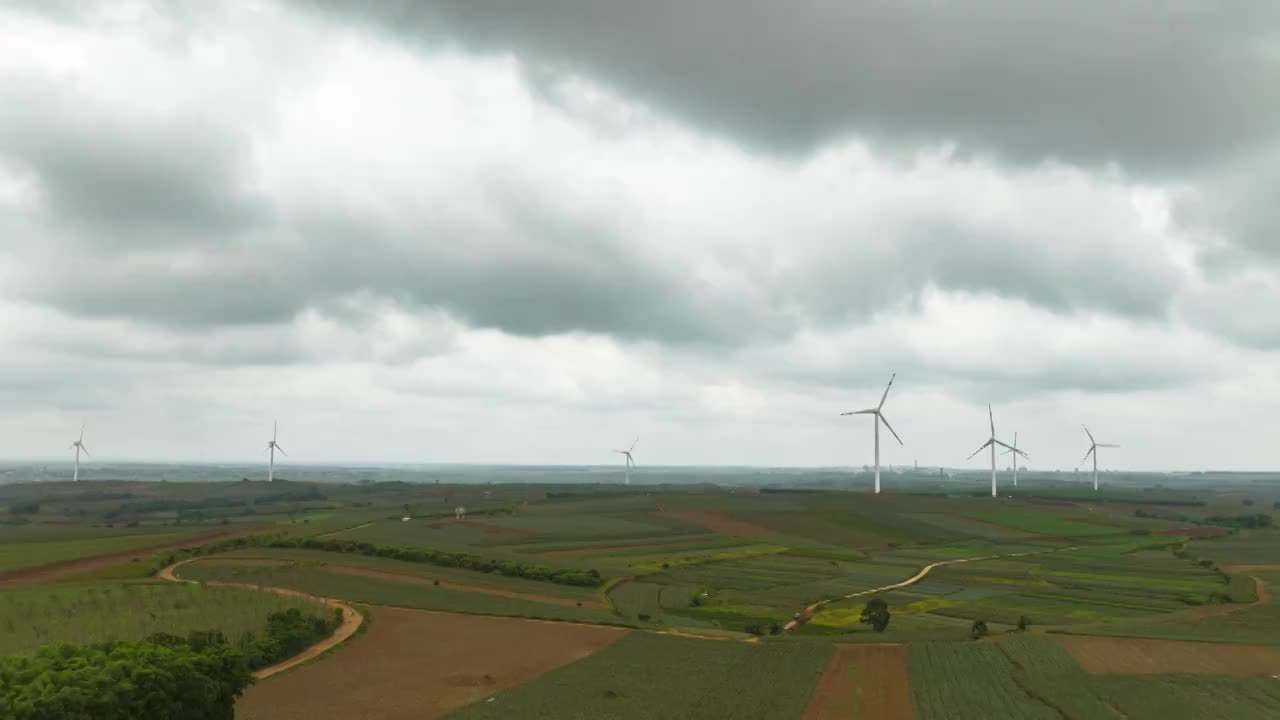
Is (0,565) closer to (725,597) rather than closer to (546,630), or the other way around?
(546,630)

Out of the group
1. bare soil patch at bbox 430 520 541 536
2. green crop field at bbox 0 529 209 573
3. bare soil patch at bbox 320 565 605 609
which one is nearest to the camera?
bare soil patch at bbox 320 565 605 609

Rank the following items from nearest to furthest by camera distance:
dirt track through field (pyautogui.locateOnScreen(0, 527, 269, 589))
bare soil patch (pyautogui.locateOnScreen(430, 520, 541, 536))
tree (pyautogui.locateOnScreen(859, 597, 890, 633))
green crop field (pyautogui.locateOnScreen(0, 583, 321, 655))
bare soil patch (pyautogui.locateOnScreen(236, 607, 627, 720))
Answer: bare soil patch (pyautogui.locateOnScreen(236, 607, 627, 720)) → green crop field (pyautogui.locateOnScreen(0, 583, 321, 655)) → tree (pyautogui.locateOnScreen(859, 597, 890, 633)) → dirt track through field (pyautogui.locateOnScreen(0, 527, 269, 589)) → bare soil patch (pyautogui.locateOnScreen(430, 520, 541, 536))

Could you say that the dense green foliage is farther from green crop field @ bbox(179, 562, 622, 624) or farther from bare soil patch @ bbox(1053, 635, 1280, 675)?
bare soil patch @ bbox(1053, 635, 1280, 675)

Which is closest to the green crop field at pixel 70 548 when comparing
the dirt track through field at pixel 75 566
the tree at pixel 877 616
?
the dirt track through field at pixel 75 566

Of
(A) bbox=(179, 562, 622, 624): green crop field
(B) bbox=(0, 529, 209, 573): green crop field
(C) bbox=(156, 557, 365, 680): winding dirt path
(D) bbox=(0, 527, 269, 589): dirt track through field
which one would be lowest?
(B) bbox=(0, 529, 209, 573): green crop field

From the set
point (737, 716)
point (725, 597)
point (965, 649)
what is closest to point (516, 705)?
point (737, 716)

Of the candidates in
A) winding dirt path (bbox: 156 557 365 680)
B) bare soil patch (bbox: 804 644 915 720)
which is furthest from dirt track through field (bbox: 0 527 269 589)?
bare soil patch (bbox: 804 644 915 720)

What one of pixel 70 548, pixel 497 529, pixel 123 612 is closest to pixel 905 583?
pixel 123 612

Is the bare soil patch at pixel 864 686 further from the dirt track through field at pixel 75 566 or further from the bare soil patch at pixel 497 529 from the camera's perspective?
the bare soil patch at pixel 497 529
